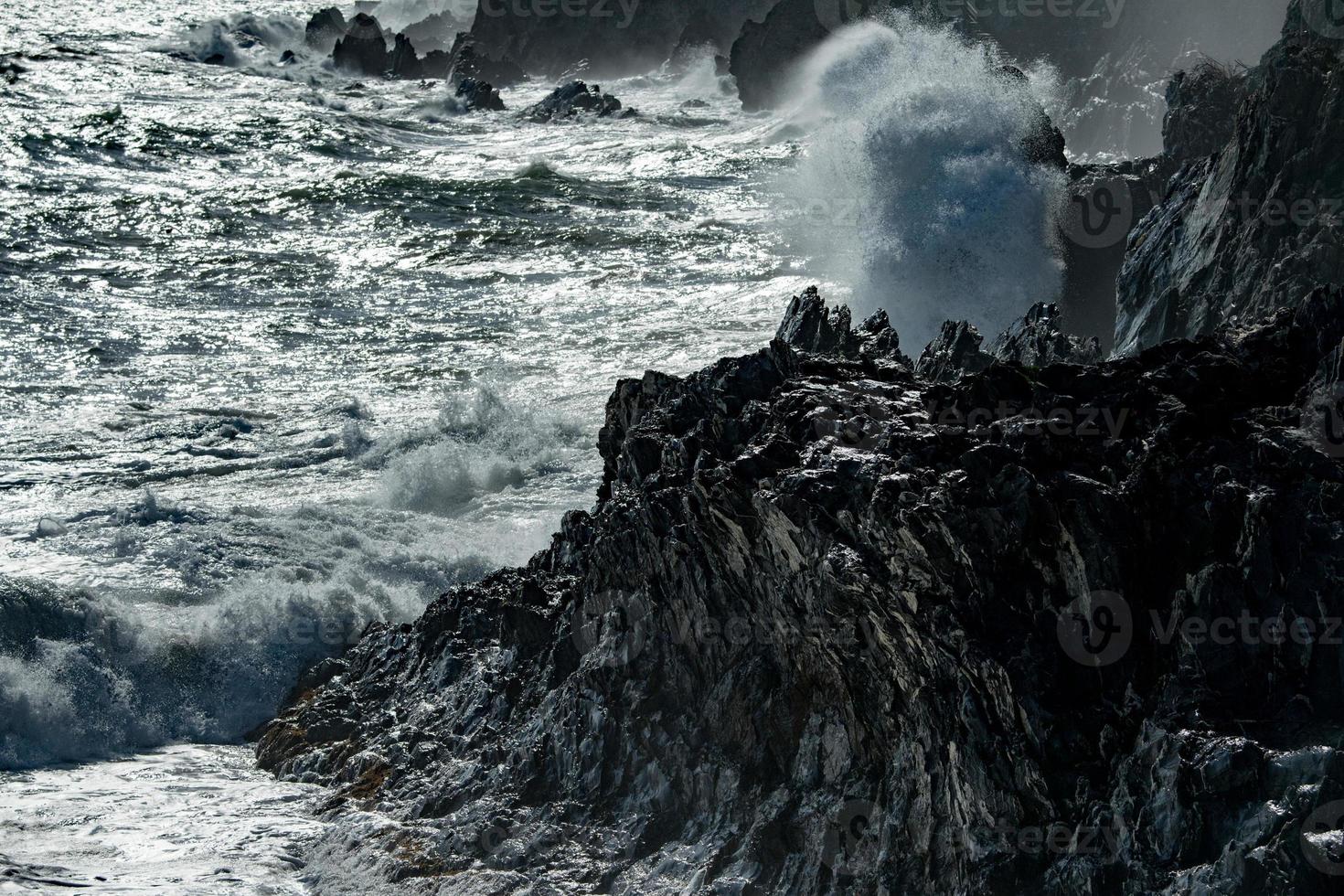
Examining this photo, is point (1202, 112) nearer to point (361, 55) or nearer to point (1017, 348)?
point (1017, 348)

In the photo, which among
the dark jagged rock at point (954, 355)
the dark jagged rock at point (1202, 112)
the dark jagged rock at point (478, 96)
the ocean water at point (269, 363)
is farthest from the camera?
the dark jagged rock at point (478, 96)

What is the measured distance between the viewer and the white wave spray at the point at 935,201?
2523 cm

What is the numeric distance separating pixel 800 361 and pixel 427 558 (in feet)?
25.6

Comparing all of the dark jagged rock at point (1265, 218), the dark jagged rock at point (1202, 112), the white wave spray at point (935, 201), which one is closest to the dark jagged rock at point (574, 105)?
the white wave spray at point (935, 201)

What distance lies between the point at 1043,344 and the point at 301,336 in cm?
1523

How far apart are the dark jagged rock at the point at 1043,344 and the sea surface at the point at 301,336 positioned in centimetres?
578

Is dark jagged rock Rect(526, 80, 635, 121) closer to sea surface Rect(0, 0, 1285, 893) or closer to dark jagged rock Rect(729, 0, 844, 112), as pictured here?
sea surface Rect(0, 0, 1285, 893)

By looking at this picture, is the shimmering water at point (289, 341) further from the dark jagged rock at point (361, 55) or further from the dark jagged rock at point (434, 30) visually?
the dark jagged rock at point (434, 30)

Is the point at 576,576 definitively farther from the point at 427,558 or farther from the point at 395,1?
the point at 395,1

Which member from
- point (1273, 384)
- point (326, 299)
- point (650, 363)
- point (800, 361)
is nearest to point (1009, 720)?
point (1273, 384)

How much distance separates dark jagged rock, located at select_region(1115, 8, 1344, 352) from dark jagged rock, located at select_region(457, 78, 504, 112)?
1387 inches

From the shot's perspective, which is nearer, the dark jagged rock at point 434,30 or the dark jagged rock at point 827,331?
the dark jagged rock at point 827,331

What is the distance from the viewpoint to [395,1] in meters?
77.2

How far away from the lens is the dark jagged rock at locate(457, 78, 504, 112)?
51.2 meters
